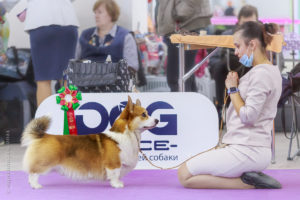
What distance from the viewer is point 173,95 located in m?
3.57

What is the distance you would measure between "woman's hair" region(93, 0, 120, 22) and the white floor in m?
1.37

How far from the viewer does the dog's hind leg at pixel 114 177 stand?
9.89 feet

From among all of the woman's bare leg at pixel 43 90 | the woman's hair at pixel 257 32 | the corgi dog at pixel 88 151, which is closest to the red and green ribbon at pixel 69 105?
the corgi dog at pixel 88 151

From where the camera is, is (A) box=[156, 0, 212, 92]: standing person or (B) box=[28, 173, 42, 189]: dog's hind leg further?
(A) box=[156, 0, 212, 92]: standing person

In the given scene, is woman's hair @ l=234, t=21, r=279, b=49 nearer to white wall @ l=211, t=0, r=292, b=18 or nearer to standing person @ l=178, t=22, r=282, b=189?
standing person @ l=178, t=22, r=282, b=189

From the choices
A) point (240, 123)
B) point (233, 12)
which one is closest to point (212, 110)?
point (240, 123)

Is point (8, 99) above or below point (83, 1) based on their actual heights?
below

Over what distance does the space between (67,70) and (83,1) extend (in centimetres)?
140

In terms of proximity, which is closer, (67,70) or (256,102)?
(256,102)

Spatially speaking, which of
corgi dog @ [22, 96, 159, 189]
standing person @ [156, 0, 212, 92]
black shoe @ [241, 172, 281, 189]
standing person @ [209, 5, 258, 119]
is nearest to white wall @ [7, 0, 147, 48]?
standing person @ [156, 0, 212, 92]

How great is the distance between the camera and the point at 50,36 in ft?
13.9

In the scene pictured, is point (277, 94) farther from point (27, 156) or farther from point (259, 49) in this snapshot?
point (27, 156)

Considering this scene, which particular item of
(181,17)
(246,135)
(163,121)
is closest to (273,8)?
(181,17)

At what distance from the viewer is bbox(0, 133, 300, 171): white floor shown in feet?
12.4
